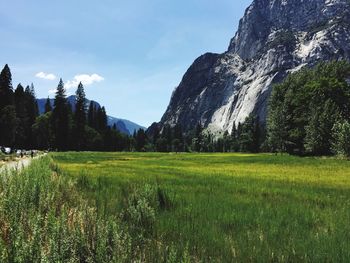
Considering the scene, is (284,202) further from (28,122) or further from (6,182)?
(28,122)

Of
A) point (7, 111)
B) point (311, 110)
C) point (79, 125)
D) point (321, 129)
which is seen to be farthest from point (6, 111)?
point (321, 129)

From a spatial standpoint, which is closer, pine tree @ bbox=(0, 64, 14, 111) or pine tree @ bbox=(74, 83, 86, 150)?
pine tree @ bbox=(0, 64, 14, 111)

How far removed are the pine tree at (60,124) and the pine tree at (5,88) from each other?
1971 cm

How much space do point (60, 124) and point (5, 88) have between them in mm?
23189

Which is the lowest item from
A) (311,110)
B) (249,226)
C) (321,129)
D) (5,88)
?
(249,226)

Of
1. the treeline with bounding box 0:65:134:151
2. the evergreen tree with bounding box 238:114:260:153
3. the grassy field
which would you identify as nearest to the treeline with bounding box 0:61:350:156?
the treeline with bounding box 0:65:134:151

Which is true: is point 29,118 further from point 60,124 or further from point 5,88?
point 5,88

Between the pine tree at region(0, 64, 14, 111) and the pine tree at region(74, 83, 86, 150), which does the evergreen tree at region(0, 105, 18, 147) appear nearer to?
the pine tree at region(0, 64, 14, 111)

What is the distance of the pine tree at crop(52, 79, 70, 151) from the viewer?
399ft

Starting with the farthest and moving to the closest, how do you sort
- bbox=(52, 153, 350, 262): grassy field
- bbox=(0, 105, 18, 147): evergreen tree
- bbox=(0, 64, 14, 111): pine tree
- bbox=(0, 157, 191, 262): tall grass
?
bbox=(0, 64, 14, 111): pine tree, bbox=(0, 105, 18, 147): evergreen tree, bbox=(52, 153, 350, 262): grassy field, bbox=(0, 157, 191, 262): tall grass

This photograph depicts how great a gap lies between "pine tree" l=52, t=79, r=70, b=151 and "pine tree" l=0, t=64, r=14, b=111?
1971 centimetres

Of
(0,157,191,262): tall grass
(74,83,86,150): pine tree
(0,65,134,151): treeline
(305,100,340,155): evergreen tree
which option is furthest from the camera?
(74,83,86,150): pine tree

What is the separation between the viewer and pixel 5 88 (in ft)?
333

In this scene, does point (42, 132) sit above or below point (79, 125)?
below
